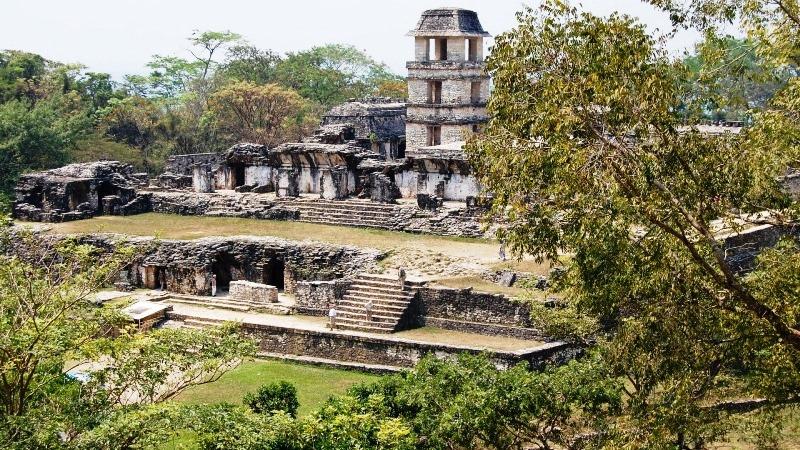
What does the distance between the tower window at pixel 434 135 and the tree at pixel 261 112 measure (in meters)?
9.88

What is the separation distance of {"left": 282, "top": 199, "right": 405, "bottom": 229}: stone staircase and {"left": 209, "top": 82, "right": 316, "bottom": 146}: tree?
16.2 meters

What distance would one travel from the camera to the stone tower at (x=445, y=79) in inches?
1399

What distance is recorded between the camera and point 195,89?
184ft

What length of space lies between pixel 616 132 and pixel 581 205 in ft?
3.00

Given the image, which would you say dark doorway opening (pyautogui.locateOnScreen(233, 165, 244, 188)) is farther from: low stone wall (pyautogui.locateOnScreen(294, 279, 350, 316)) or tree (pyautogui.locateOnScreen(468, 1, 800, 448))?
tree (pyautogui.locateOnScreen(468, 1, 800, 448))

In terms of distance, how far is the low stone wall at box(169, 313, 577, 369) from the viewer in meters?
18.6

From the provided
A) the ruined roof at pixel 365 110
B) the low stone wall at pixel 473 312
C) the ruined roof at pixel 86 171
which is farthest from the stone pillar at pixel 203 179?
the low stone wall at pixel 473 312

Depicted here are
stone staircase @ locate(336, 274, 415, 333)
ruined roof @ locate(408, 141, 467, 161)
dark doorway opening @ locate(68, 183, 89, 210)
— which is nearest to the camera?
stone staircase @ locate(336, 274, 415, 333)

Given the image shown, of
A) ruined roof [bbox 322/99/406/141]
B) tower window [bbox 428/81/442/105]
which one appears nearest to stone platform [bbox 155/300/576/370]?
tower window [bbox 428/81/442/105]

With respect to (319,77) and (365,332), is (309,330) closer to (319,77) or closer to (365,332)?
(365,332)

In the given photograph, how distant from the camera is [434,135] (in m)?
36.2

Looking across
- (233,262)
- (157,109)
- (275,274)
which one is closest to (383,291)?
(275,274)

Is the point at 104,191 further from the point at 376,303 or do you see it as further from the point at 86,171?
the point at 376,303

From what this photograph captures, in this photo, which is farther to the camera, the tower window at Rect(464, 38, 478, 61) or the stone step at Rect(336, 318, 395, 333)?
the tower window at Rect(464, 38, 478, 61)
